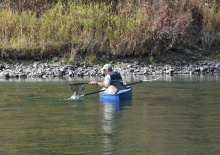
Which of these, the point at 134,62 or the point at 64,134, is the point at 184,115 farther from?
the point at 134,62

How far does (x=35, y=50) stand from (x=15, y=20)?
273 cm

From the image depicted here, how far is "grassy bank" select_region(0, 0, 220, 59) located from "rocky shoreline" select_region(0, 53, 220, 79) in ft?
2.74

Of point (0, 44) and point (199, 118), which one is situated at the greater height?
point (0, 44)

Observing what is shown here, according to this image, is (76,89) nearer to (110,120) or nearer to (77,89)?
(77,89)

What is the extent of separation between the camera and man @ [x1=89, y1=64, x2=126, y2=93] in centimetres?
1334

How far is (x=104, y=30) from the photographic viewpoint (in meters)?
25.3

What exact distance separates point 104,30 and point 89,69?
320cm

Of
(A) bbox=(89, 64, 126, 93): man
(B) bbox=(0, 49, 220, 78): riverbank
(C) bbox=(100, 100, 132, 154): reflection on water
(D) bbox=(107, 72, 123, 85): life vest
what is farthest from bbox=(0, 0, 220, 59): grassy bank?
(C) bbox=(100, 100, 132, 154): reflection on water

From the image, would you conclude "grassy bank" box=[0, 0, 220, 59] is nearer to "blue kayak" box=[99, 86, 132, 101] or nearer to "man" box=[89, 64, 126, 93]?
"man" box=[89, 64, 126, 93]

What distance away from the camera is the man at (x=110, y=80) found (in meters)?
13.3

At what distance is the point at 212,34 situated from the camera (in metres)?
26.9

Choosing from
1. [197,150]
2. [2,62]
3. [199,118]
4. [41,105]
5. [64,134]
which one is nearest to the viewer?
[197,150]

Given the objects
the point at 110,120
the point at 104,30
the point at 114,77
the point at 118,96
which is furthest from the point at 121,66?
the point at 110,120

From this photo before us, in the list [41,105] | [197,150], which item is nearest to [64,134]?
[197,150]
